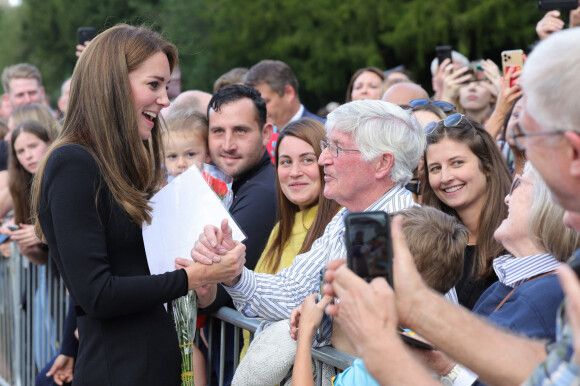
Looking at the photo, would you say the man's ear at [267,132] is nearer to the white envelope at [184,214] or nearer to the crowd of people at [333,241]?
the crowd of people at [333,241]

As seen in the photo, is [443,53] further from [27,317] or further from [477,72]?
[27,317]

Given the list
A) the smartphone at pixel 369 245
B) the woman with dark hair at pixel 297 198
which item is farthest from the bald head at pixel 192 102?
the smartphone at pixel 369 245

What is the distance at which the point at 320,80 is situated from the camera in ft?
69.2

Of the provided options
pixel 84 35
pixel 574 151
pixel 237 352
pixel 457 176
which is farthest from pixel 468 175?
pixel 84 35

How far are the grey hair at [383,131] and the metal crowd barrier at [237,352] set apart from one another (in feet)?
3.12

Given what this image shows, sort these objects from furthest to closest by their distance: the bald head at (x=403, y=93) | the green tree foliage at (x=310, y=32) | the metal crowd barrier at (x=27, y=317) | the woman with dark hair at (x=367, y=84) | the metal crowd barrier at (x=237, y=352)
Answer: the green tree foliage at (x=310, y=32)
the woman with dark hair at (x=367, y=84)
the bald head at (x=403, y=93)
the metal crowd barrier at (x=27, y=317)
the metal crowd barrier at (x=237, y=352)

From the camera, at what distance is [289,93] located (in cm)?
732

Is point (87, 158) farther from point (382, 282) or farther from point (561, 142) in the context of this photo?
point (561, 142)

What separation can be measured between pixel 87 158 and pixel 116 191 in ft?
0.55

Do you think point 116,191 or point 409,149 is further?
point 409,149

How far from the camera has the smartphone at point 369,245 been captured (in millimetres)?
1839

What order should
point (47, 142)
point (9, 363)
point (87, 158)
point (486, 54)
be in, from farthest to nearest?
point (486, 54), point (9, 363), point (47, 142), point (87, 158)

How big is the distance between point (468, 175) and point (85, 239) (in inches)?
83.2

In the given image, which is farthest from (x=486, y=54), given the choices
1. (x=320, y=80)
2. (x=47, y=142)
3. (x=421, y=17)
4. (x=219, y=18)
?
(x=47, y=142)
